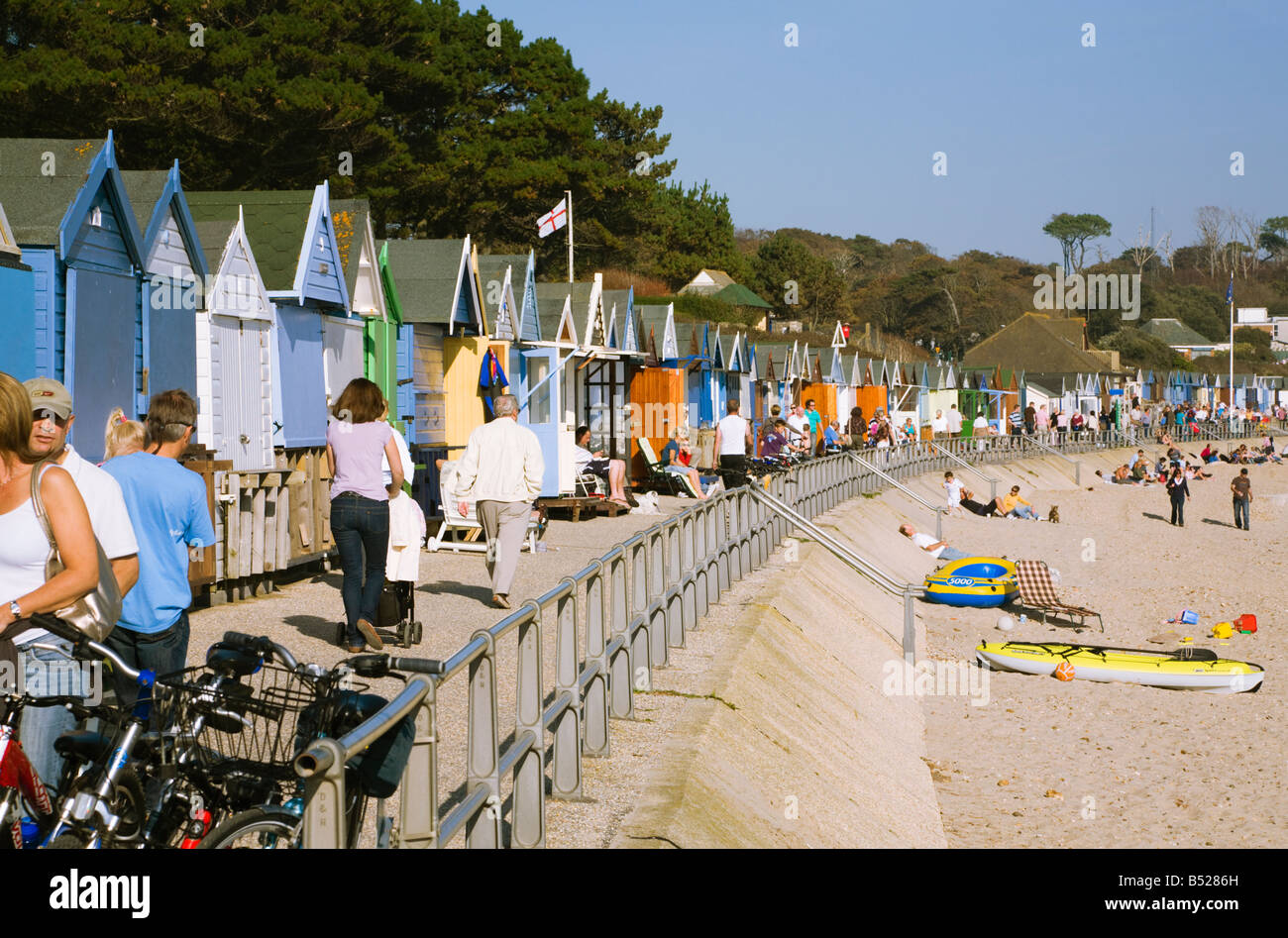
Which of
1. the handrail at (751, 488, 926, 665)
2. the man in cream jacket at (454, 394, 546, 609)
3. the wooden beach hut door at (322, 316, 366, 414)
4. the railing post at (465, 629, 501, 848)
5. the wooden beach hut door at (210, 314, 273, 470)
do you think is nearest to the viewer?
the railing post at (465, 629, 501, 848)

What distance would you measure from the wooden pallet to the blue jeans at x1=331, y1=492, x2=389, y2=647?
36.4ft

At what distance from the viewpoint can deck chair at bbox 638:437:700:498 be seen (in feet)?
91.5

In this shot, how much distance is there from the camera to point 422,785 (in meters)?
4.25

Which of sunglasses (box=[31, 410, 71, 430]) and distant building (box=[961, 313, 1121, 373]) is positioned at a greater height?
distant building (box=[961, 313, 1121, 373])

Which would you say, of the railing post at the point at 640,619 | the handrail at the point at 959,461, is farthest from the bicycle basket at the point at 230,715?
the handrail at the point at 959,461

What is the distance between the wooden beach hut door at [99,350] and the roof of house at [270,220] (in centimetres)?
263

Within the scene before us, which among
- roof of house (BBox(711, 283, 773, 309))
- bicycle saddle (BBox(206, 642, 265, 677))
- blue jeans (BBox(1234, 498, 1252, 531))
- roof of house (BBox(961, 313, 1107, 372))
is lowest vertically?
blue jeans (BBox(1234, 498, 1252, 531))

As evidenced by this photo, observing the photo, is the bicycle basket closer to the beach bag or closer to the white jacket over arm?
the beach bag

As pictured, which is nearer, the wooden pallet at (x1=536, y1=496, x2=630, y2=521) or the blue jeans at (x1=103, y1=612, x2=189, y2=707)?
the blue jeans at (x1=103, y1=612, x2=189, y2=707)

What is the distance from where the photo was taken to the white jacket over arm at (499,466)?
39.1 feet

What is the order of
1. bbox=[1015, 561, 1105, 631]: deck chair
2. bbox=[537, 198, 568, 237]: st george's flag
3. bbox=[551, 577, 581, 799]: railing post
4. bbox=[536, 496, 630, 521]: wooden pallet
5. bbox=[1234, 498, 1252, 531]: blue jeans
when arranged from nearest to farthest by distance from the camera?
bbox=[551, 577, 581, 799]: railing post
bbox=[536, 496, 630, 521]: wooden pallet
bbox=[1015, 561, 1105, 631]: deck chair
bbox=[537, 198, 568, 237]: st george's flag
bbox=[1234, 498, 1252, 531]: blue jeans

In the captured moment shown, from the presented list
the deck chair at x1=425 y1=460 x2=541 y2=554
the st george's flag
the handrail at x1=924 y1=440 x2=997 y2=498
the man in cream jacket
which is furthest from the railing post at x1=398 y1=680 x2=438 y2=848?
the handrail at x1=924 y1=440 x2=997 y2=498

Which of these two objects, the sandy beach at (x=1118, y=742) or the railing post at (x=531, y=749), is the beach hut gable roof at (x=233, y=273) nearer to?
the sandy beach at (x=1118, y=742)
